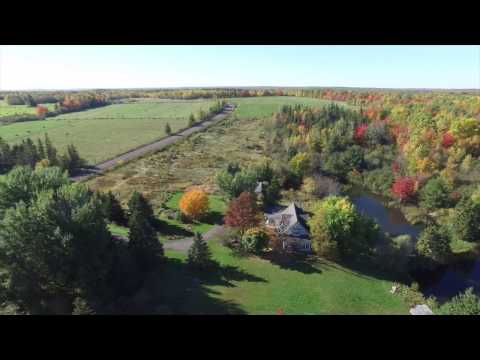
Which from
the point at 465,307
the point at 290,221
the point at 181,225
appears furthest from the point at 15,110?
the point at 465,307

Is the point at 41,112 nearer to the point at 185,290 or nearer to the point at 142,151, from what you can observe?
the point at 142,151

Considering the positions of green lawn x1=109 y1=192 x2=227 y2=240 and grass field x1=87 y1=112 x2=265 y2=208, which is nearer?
green lawn x1=109 y1=192 x2=227 y2=240

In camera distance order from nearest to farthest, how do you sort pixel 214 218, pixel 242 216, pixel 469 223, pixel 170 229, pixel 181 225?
pixel 242 216 < pixel 469 223 < pixel 170 229 < pixel 181 225 < pixel 214 218

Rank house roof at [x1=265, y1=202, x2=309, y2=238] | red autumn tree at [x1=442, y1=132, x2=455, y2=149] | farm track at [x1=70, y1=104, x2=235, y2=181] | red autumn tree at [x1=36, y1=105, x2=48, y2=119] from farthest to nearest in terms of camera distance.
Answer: red autumn tree at [x1=36, y1=105, x2=48, y2=119], farm track at [x1=70, y1=104, x2=235, y2=181], red autumn tree at [x1=442, y1=132, x2=455, y2=149], house roof at [x1=265, y1=202, x2=309, y2=238]

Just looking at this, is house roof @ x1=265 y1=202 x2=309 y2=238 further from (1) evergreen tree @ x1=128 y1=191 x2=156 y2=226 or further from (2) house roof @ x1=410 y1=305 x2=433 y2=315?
(1) evergreen tree @ x1=128 y1=191 x2=156 y2=226

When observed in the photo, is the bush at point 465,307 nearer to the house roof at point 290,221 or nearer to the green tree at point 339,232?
the green tree at point 339,232

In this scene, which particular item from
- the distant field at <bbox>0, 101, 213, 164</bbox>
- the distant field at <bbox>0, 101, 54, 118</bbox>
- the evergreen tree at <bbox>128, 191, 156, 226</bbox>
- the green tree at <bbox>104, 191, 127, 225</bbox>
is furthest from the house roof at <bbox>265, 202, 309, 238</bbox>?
the distant field at <bbox>0, 101, 54, 118</bbox>
